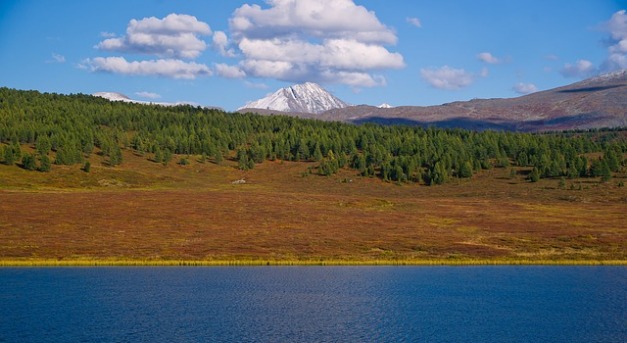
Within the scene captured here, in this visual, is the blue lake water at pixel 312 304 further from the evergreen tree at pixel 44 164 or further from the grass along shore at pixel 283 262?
the evergreen tree at pixel 44 164

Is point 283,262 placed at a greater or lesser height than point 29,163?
lesser

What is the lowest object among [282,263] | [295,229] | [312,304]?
[282,263]

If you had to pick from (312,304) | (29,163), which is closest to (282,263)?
(312,304)

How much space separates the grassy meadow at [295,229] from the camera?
3364 inches

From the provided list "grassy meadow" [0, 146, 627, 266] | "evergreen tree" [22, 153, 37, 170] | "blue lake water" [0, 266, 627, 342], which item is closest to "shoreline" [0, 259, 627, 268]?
"grassy meadow" [0, 146, 627, 266]

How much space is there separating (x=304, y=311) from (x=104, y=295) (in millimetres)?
18525

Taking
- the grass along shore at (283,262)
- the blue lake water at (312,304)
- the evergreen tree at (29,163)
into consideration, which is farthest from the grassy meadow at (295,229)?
the evergreen tree at (29,163)

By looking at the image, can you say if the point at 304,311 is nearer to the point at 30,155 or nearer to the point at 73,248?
the point at 73,248

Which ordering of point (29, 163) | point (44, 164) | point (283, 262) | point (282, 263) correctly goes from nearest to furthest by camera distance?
point (282, 263) → point (283, 262) → point (44, 164) → point (29, 163)

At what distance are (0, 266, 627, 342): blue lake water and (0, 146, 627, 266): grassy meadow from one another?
709 centimetres

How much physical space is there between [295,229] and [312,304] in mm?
47267

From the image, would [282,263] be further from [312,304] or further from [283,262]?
[312,304]

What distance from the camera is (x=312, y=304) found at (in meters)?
57.9

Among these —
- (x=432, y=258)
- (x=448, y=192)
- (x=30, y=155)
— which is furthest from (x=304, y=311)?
(x=30, y=155)
